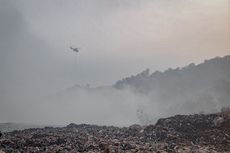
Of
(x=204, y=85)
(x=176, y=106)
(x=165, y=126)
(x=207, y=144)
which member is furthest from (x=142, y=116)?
(x=207, y=144)

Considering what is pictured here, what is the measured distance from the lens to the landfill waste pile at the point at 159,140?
20.5 m

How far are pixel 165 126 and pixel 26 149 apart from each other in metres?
11.1

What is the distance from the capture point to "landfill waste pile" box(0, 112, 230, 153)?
2052 cm

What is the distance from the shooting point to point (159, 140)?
24469 millimetres

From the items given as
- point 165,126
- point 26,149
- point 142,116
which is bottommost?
point 26,149

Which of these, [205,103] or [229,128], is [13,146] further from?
[205,103]

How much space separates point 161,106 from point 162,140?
65.4 m

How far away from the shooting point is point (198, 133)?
997 inches

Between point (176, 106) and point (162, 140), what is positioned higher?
point (176, 106)

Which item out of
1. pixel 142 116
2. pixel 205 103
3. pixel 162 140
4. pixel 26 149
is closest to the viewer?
pixel 26 149

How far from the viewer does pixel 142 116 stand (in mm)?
78188

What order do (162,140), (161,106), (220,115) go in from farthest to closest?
(161,106)
(220,115)
(162,140)

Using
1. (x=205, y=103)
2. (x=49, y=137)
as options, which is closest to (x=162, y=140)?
(x=49, y=137)

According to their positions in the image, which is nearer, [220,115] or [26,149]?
[26,149]
